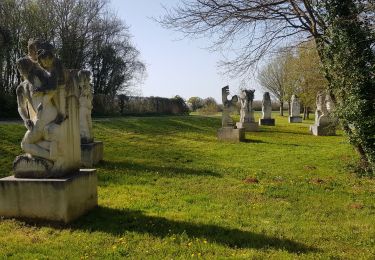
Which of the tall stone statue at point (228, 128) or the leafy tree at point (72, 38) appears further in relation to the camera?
the leafy tree at point (72, 38)

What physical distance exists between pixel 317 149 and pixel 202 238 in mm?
13132

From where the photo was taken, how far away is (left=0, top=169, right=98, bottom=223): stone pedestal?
6375mm

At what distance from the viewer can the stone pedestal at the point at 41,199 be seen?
638 centimetres

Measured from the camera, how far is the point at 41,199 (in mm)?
6434

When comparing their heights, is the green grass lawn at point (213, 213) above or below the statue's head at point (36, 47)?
below

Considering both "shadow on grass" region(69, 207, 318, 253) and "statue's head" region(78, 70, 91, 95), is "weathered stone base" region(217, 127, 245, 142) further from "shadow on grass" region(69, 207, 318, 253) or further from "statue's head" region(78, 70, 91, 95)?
"shadow on grass" region(69, 207, 318, 253)

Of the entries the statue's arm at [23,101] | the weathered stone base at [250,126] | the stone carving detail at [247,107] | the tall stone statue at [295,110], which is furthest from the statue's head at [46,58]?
the tall stone statue at [295,110]

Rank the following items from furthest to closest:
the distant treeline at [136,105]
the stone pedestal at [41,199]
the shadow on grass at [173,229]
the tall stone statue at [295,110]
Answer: the tall stone statue at [295,110]
the distant treeline at [136,105]
the stone pedestal at [41,199]
the shadow on grass at [173,229]

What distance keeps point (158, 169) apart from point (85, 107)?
10.3 feet

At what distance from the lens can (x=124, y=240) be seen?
5809mm

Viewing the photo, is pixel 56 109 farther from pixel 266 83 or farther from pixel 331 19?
pixel 266 83

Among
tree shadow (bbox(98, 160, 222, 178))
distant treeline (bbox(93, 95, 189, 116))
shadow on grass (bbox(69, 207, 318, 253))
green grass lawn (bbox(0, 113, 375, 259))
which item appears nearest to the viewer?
green grass lawn (bbox(0, 113, 375, 259))

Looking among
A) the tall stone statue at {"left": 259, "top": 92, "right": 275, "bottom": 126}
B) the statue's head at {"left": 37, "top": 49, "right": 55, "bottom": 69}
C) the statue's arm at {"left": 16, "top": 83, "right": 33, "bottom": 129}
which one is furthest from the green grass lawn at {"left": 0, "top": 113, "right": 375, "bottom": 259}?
the tall stone statue at {"left": 259, "top": 92, "right": 275, "bottom": 126}

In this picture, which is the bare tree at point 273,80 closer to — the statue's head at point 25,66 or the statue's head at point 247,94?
the statue's head at point 247,94
